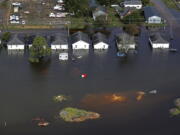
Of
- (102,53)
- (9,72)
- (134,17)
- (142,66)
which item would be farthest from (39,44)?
(134,17)

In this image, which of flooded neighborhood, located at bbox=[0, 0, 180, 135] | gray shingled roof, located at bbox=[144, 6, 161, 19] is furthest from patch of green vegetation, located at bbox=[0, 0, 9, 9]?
gray shingled roof, located at bbox=[144, 6, 161, 19]

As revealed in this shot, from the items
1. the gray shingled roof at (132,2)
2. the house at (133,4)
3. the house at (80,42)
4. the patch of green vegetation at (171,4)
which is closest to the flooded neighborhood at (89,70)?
the house at (80,42)

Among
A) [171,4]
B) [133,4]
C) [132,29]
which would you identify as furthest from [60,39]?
[171,4]

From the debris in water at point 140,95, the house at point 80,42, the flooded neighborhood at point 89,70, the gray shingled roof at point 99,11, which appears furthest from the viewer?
the gray shingled roof at point 99,11

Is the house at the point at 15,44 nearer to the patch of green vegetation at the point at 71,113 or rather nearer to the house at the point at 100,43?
the house at the point at 100,43

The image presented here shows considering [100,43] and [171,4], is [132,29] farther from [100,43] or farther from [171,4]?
[171,4]

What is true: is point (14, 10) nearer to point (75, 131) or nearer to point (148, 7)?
point (148, 7)
